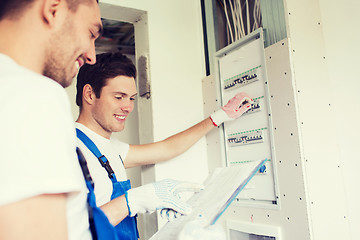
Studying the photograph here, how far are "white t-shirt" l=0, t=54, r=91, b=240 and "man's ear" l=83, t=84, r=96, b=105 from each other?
1.08m

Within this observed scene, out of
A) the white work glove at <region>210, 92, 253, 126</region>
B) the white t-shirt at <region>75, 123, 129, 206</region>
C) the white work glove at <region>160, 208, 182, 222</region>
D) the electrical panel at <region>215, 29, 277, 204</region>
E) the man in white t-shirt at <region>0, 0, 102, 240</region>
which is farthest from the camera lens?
the white work glove at <region>210, 92, 253, 126</region>

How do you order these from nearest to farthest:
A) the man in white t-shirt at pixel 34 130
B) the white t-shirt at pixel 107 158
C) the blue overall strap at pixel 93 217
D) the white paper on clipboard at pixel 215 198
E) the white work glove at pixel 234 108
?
the man in white t-shirt at pixel 34 130, the blue overall strap at pixel 93 217, the white paper on clipboard at pixel 215 198, the white t-shirt at pixel 107 158, the white work glove at pixel 234 108

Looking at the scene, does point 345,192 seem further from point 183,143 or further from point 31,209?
point 31,209

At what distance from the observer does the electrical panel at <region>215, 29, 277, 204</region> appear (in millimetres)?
1518

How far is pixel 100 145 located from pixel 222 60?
84 cm

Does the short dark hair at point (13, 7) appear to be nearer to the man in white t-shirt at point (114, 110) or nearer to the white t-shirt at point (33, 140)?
the white t-shirt at point (33, 140)

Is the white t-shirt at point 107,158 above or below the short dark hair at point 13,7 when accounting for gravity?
below

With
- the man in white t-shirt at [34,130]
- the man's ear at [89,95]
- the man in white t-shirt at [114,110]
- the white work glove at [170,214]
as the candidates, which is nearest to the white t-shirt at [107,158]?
the man in white t-shirt at [114,110]

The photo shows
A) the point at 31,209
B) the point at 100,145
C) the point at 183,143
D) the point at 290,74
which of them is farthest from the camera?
the point at 183,143

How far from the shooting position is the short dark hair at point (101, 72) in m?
1.64

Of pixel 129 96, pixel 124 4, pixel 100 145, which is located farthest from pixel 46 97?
pixel 124 4

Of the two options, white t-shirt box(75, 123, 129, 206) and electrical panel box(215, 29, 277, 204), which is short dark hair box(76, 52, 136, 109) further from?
electrical panel box(215, 29, 277, 204)

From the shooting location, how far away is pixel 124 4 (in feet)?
6.33

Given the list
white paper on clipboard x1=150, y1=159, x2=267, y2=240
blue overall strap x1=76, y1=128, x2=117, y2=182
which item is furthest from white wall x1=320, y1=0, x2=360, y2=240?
blue overall strap x1=76, y1=128, x2=117, y2=182
